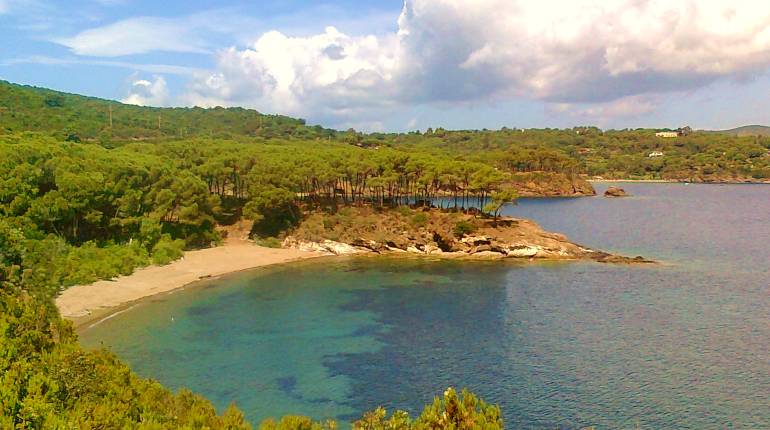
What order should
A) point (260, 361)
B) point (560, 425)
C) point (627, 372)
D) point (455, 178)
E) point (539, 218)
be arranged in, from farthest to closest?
1. point (539, 218)
2. point (455, 178)
3. point (260, 361)
4. point (627, 372)
5. point (560, 425)

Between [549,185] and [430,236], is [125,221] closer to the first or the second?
[430,236]

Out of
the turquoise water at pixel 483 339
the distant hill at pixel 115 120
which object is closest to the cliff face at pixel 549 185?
the distant hill at pixel 115 120

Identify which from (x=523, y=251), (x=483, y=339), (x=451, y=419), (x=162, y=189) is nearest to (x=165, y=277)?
(x=162, y=189)

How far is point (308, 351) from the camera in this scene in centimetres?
3697

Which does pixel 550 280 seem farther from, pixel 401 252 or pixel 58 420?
pixel 58 420

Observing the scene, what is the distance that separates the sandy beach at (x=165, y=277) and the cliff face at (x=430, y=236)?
135 inches

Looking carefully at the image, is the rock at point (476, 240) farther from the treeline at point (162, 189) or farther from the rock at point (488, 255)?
the treeline at point (162, 189)

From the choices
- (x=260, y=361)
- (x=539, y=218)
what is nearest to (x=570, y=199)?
(x=539, y=218)

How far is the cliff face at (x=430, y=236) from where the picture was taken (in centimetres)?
6744

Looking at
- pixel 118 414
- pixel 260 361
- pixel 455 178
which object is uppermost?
pixel 455 178

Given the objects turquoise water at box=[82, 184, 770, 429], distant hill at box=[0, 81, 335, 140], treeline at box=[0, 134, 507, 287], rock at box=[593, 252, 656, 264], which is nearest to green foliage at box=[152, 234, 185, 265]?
treeline at box=[0, 134, 507, 287]

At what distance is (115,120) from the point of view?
14338 centimetres

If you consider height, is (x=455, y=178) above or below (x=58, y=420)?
above

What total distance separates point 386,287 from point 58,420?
1648 inches
